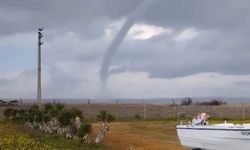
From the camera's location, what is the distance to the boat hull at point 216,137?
64.9 ft

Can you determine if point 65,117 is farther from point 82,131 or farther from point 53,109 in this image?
point 53,109

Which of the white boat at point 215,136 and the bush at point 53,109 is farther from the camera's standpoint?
the bush at point 53,109

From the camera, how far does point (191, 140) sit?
22.9 metres

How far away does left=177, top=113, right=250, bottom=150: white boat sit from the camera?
65.0ft

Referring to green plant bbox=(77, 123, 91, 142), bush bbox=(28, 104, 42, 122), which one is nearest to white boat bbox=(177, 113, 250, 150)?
green plant bbox=(77, 123, 91, 142)

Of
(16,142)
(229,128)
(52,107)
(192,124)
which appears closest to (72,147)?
(16,142)

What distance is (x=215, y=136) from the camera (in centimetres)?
2106

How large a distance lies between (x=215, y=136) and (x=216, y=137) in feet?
0.20

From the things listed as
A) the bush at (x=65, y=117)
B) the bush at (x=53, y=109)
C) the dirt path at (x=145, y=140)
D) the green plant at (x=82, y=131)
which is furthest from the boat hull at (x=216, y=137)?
the bush at (x=53, y=109)

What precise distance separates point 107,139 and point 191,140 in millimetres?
7574

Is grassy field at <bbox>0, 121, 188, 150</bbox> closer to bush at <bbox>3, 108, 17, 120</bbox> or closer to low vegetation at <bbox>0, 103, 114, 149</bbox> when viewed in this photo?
low vegetation at <bbox>0, 103, 114, 149</bbox>

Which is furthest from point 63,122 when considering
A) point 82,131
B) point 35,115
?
point 35,115

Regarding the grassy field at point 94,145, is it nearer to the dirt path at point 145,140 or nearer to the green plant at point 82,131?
the dirt path at point 145,140

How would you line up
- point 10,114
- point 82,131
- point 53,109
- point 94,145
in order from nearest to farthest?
1. point 94,145
2. point 82,131
3. point 53,109
4. point 10,114
